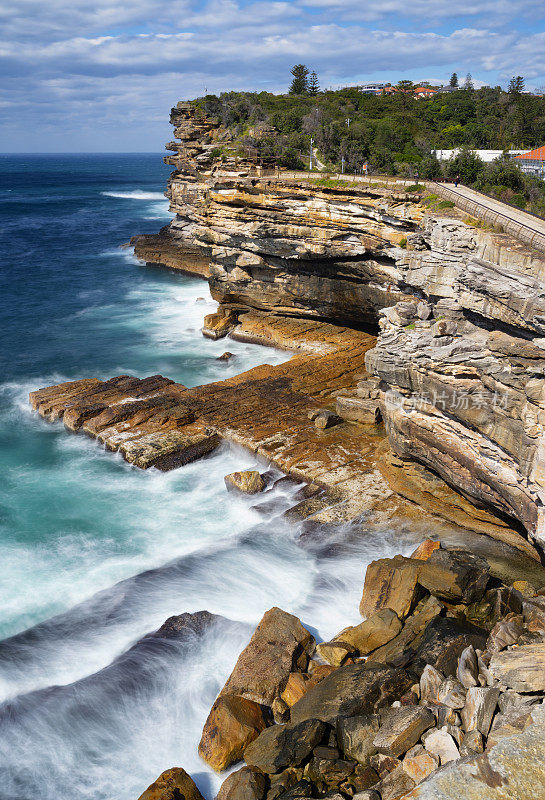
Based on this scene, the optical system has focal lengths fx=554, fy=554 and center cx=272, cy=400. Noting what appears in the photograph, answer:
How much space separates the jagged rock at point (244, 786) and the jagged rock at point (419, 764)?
2.30m

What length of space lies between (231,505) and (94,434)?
7027 millimetres

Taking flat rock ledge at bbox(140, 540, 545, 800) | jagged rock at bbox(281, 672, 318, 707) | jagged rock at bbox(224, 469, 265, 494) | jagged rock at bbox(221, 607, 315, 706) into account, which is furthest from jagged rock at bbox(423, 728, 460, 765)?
jagged rock at bbox(224, 469, 265, 494)

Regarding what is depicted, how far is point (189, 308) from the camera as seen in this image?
125ft

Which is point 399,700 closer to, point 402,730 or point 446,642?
point 402,730

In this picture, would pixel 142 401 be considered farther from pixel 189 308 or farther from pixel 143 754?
pixel 189 308

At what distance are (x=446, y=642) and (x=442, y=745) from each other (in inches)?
95.3

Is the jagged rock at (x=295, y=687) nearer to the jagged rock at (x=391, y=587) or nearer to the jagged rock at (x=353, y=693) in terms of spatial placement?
the jagged rock at (x=353, y=693)

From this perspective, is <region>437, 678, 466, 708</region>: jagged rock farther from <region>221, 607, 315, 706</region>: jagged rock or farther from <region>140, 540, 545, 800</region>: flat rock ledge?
<region>221, 607, 315, 706</region>: jagged rock

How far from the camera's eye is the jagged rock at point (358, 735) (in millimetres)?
8797

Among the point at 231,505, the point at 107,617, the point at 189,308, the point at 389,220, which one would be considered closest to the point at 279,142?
the point at 189,308

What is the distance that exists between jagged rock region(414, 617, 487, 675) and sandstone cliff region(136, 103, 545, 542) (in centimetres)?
318

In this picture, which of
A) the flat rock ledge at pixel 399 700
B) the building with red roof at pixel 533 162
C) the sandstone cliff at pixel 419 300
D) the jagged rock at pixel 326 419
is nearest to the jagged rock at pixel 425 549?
the flat rock ledge at pixel 399 700

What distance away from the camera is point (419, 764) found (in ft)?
26.7

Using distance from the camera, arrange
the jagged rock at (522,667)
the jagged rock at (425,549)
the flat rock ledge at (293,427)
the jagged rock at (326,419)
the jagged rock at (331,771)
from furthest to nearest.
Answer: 1. the jagged rock at (326,419)
2. the flat rock ledge at (293,427)
3. the jagged rock at (425,549)
4. the jagged rock at (331,771)
5. the jagged rock at (522,667)
